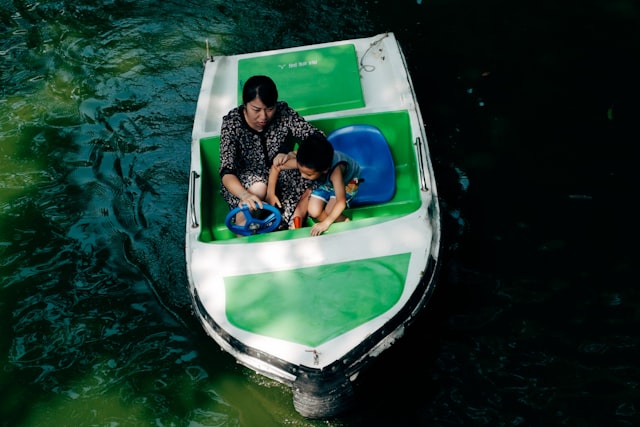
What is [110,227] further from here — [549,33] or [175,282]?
[549,33]

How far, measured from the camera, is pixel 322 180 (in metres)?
4.15

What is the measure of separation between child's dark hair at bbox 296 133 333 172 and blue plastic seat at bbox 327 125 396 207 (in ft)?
2.48

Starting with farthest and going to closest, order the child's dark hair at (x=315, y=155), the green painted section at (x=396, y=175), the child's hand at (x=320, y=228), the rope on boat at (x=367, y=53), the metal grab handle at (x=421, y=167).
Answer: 1. the rope on boat at (x=367, y=53)
2. the green painted section at (x=396, y=175)
3. the metal grab handle at (x=421, y=167)
4. the child's hand at (x=320, y=228)
5. the child's dark hair at (x=315, y=155)

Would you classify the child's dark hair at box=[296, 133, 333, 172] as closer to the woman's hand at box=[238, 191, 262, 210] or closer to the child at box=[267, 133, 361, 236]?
the child at box=[267, 133, 361, 236]

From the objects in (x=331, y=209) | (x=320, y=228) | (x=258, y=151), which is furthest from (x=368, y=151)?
(x=320, y=228)

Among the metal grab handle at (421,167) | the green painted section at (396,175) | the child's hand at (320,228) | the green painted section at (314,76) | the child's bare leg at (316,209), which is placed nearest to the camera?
the child's hand at (320,228)

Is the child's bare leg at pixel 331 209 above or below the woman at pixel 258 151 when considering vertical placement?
below

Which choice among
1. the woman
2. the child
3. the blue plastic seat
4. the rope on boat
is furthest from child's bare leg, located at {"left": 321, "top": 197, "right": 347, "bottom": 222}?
the rope on boat

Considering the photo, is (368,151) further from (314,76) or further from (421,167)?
(314,76)

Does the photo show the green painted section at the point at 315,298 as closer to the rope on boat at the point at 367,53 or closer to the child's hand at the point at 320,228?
the child's hand at the point at 320,228

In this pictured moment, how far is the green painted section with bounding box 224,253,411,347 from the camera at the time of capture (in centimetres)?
344

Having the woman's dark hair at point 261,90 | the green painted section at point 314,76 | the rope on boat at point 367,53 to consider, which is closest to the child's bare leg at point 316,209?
the woman's dark hair at point 261,90

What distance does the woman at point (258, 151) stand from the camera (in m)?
4.16

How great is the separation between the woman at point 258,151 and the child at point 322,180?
3.9 inches
